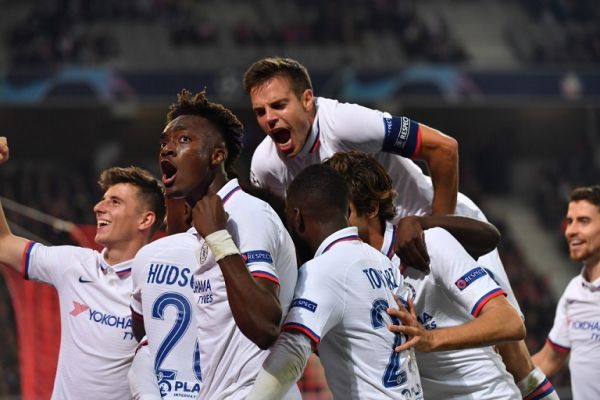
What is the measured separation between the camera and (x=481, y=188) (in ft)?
77.6

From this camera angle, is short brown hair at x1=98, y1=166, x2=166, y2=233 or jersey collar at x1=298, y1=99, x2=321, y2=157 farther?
short brown hair at x1=98, y1=166, x2=166, y2=233

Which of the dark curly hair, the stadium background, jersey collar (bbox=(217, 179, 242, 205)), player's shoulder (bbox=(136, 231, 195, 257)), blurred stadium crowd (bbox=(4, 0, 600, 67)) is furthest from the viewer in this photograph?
blurred stadium crowd (bbox=(4, 0, 600, 67))

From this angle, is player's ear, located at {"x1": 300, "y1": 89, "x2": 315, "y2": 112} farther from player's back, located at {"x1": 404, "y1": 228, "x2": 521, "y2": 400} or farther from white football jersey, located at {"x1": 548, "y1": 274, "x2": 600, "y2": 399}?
white football jersey, located at {"x1": 548, "y1": 274, "x2": 600, "y2": 399}

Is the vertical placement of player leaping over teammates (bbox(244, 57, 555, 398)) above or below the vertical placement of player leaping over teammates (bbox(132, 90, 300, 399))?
above

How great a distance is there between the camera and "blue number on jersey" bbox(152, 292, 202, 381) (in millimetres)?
4207

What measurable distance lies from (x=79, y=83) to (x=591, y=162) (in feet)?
39.4

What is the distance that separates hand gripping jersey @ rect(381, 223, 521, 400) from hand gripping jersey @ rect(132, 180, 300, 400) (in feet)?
2.30

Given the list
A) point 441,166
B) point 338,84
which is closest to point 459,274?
point 441,166

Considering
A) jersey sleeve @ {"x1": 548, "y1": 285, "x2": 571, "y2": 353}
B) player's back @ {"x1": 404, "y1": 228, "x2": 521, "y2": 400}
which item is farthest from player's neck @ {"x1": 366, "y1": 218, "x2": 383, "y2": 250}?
jersey sleeve @ {"x1": 548, "y1": 285, "x2": 571, "y2": 353}

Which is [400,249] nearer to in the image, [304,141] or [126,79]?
[304,141]

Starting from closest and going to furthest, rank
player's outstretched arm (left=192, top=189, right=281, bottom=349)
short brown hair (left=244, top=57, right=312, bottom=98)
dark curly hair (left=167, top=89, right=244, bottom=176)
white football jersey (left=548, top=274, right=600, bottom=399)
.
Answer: player's outstretched arm (left=192, top=189, right=281, bottom=349)
dark curly hair (left=167, top=89, right=244, bottom=176)
short brown hair (left=244, top=57, right=312, bottom=98)
white football jersey (left=548, top=274, right=600, bottom=399)

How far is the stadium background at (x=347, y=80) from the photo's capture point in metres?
21.0

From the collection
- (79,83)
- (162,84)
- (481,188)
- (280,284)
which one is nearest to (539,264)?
(481,188)

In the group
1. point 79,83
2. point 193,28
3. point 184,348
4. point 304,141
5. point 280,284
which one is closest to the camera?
point 280,284
